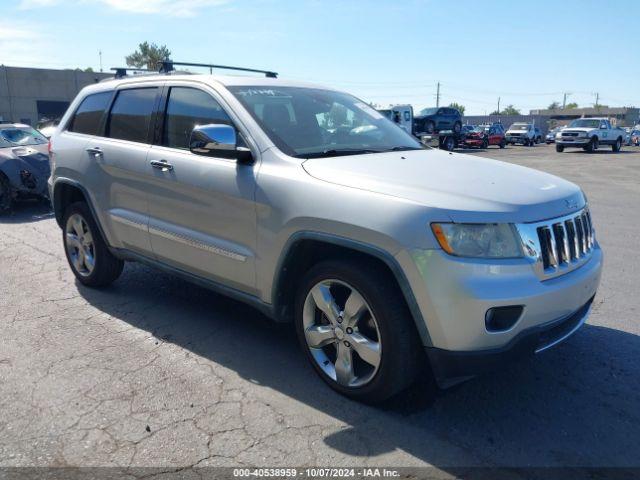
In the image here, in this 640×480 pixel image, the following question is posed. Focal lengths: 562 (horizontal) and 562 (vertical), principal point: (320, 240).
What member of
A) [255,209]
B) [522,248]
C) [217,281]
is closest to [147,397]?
[217,281]

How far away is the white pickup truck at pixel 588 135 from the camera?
31.3 m

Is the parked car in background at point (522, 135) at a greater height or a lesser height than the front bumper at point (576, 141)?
greater

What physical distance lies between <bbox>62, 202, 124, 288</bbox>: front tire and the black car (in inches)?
1148

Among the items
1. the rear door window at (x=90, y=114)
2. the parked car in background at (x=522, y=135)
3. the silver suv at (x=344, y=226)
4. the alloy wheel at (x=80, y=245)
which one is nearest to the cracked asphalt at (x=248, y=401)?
the silver suv at (x=344, y=226)

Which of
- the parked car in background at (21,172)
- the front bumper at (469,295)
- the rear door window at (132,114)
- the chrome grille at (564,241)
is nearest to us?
the front bumper at (469,295)

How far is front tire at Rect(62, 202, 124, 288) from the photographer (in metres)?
4.98

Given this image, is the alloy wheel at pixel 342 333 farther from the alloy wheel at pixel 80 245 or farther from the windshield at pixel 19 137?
the windshield at pixel 19 137

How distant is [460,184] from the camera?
3.01m

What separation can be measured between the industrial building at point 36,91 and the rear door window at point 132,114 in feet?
133

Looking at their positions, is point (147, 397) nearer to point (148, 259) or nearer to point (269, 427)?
point (269, 427)

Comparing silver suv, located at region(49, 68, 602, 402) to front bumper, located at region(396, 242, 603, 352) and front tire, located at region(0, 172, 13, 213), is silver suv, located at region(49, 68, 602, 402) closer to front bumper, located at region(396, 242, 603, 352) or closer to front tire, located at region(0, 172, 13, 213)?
front bumper, located at region(396, 242, 603, 352)

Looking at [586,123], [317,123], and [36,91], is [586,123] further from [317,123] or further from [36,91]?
[36,91]

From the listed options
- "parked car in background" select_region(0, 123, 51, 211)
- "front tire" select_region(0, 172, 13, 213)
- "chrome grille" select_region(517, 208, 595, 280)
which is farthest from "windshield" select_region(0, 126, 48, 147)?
"chrome grille" select_region(517, 208, 595, 280)

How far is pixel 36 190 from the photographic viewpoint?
9.40 m
